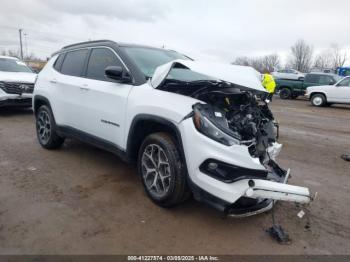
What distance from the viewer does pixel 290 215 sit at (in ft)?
11.6

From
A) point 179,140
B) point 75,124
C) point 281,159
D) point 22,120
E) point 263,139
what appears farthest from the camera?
point 22,120

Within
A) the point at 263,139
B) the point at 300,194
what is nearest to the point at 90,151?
the point at 263,139

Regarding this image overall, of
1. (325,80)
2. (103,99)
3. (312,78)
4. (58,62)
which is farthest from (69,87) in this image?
(312,78)

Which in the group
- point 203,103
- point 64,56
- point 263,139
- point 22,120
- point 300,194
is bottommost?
point 22,120

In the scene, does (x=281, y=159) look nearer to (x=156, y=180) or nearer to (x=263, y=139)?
(x=263, y=139)

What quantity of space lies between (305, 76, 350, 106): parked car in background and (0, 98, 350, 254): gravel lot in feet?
42.8

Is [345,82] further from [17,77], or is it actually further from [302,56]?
[302,56]

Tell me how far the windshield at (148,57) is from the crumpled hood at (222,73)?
45 cm

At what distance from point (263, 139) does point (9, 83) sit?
842cm

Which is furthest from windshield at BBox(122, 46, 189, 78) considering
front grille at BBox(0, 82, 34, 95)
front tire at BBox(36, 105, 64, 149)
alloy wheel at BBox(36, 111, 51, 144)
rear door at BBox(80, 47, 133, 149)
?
front grille at BBox(0, 82, 34, 95)

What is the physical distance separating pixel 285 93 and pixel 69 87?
19.5 m

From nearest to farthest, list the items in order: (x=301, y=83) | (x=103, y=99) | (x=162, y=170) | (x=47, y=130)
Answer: (x=162, y=170) < (x=103, y=99) < (x=47, y=130) < (x=301, y=83)

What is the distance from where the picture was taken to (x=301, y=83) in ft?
68.9

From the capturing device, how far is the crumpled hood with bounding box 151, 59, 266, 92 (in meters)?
3.15
